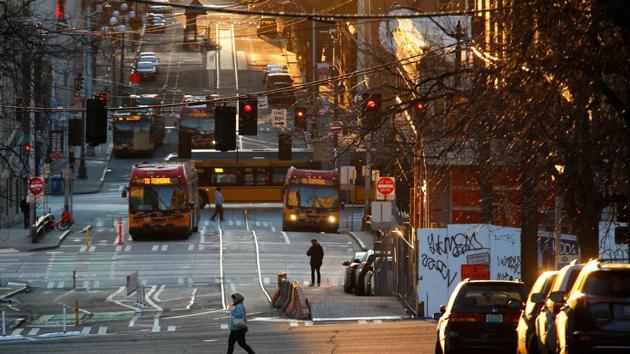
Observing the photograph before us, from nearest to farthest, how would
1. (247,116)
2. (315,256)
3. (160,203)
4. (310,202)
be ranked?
1. (247,116)
2. (315,256)
3. (160,203)
4. (310,202)

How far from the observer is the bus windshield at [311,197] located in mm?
64062

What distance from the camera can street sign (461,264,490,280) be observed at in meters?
35.6

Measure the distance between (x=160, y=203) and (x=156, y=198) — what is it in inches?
17.2

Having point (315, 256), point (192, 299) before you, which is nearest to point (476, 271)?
point (192, 299)

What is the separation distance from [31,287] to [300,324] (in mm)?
14067

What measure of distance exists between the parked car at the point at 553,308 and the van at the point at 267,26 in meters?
97.2

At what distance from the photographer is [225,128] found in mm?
40594

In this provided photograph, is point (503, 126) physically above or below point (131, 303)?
above

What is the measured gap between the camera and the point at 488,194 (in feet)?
101

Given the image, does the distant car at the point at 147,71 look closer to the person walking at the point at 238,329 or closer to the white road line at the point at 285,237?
the white road line at the point at 285,237

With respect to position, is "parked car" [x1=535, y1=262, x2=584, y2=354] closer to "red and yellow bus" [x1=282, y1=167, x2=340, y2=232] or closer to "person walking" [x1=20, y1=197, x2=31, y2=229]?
"red and yellow bus" [x1=282, y1=167, x2=340, y2=232]

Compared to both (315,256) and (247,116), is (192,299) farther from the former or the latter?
(247,116)

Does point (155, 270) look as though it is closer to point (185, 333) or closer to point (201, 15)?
point (185, 333)

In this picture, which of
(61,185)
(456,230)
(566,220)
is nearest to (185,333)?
(456,230)
